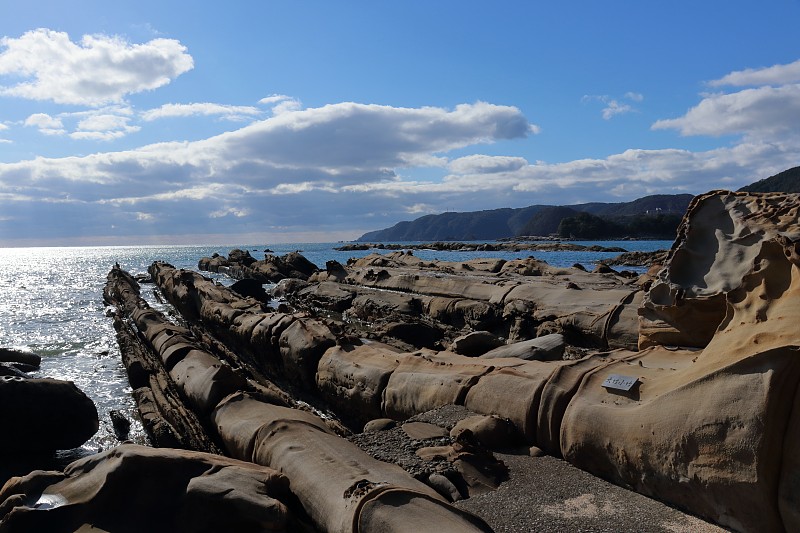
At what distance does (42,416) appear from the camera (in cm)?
805

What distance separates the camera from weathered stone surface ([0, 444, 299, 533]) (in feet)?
15.1

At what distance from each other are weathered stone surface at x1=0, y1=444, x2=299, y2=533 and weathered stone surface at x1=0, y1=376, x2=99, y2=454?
9.78 ft

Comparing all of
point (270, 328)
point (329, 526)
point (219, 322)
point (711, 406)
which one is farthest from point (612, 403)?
point (219, 322)

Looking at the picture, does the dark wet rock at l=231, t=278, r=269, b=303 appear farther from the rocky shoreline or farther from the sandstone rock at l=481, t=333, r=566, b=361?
the sandstone rock at l=481, t=333, r=566, b=361

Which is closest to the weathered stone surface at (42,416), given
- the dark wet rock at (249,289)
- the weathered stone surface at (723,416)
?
the weathered stone surface at (723,416)

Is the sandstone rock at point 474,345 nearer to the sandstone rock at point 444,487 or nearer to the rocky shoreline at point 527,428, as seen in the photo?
the rocky shoreline at point 527,428

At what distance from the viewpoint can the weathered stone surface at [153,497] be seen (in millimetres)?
4605

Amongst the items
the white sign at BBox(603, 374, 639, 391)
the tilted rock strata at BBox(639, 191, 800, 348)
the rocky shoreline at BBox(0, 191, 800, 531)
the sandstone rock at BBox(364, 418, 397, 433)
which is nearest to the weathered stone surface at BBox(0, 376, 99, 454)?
the rocky shoreline at BBox(0, 191, 800, 531)

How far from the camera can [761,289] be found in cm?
510

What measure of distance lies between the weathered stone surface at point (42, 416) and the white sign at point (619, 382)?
7.43 meters

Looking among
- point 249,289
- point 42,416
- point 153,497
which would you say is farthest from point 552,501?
point 249,289

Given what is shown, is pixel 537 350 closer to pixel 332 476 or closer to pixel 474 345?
Answer: pixel 474 345

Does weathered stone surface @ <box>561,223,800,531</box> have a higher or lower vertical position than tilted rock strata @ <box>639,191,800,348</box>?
lower

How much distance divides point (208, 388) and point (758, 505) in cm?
695
